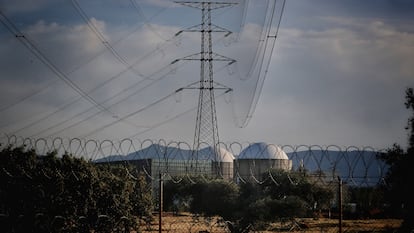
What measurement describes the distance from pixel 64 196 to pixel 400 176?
1840 centimetres

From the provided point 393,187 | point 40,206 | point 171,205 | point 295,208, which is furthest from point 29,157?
point 171,205

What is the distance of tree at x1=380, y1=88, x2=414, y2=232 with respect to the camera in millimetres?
23156

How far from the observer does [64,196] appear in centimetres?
3175

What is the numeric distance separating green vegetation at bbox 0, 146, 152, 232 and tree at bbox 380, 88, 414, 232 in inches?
551

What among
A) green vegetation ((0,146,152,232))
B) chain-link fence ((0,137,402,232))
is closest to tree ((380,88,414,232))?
chain-link fence ((0,137,402,232))

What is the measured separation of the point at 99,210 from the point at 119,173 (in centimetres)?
668

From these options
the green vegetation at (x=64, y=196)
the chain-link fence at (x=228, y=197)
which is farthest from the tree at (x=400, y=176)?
the green vegetation at (x=64, y=196)

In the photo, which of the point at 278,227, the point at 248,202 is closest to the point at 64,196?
the point at 248,202

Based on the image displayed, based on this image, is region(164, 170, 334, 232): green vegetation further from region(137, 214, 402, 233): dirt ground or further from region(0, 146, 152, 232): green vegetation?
region(0, 146, 152, 232): green vegetation

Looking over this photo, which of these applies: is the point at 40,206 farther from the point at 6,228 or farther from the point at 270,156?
the point at 270,156

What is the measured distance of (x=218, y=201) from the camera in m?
44.7

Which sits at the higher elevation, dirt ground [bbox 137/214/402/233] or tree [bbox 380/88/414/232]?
tree [bbox 380/88/414/232]

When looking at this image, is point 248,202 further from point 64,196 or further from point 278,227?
point 64,196

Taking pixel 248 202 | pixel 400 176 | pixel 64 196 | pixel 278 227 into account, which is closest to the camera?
pixel 400 176
